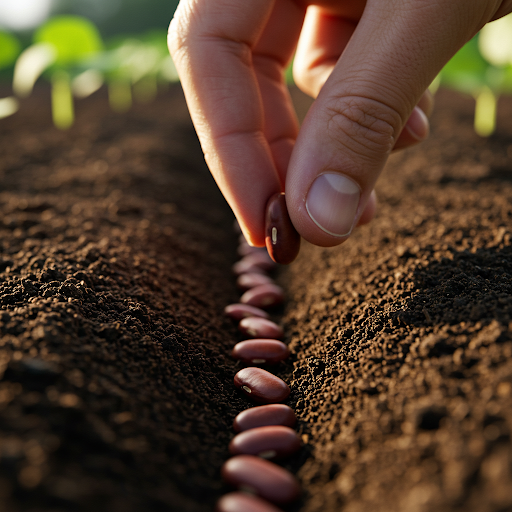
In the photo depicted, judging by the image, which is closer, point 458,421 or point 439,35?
point 458,421

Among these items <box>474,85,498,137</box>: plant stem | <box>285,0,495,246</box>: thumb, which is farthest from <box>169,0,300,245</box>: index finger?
<box>474,85,498,137</box>: plant stem

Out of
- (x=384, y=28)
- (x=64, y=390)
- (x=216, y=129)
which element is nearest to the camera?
(x=64, y=390)

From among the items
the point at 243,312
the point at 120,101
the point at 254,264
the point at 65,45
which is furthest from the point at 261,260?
the point at 120,101

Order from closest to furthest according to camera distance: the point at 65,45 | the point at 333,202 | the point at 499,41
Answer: the point at 333,202, the point at 499,41, the point at 65,45

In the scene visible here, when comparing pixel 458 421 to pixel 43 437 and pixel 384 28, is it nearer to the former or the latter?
pixel 43 437

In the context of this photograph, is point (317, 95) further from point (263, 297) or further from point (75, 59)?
point (75, 59)

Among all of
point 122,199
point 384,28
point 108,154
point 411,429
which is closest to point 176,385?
point 411,429

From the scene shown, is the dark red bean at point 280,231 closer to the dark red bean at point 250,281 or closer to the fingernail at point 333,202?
the fingernail at point 333,202
